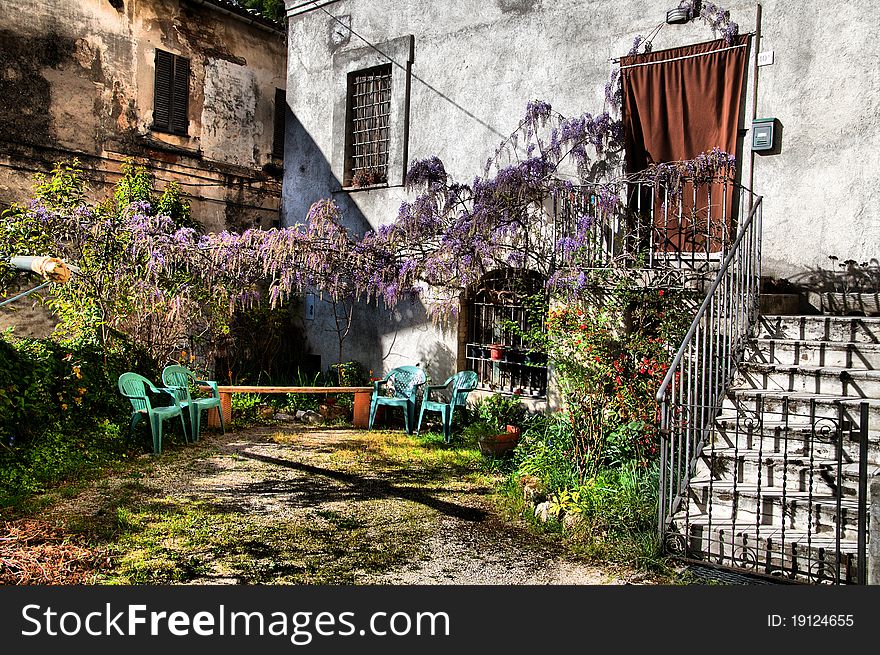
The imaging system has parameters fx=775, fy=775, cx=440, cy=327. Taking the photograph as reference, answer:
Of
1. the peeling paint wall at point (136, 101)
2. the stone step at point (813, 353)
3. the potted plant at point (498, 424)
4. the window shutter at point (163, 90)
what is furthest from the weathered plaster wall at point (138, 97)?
the stone step at point (813, 353)

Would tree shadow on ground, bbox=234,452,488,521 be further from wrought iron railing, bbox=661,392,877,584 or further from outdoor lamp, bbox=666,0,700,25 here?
outdoor lamp, bbox=666,0,700,25

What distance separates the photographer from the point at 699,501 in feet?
17.2

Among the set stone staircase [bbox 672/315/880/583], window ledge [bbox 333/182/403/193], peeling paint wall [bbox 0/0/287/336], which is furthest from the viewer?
peeling paint wall [bbox 0/0/287/336]

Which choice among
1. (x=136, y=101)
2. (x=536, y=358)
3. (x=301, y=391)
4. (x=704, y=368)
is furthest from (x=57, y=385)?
(x=136, y=101)

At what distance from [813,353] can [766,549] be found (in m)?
2.06

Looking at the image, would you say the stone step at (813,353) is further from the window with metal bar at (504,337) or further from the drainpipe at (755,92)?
the window with metal bar at (504,337)

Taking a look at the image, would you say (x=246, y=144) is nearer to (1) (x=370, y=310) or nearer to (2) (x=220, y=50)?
(2) (x=220, y=50)

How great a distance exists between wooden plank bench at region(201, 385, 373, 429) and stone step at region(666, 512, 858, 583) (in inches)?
209

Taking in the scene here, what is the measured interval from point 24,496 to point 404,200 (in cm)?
609

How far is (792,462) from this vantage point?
497cm

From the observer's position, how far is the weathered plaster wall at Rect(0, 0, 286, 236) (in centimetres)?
1127

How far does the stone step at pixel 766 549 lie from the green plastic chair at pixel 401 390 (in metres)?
4.68

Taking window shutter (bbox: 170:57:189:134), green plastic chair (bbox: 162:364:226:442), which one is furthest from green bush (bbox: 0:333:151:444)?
window shutter (bbox: 170:57:189:134)

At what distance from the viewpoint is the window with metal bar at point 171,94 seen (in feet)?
42.7
